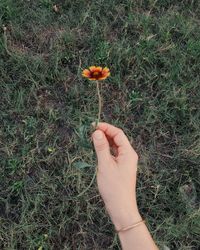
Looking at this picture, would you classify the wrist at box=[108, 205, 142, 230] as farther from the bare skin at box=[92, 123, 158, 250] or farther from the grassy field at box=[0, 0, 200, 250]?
the grassy field at box=[0, 0, 200, 250]

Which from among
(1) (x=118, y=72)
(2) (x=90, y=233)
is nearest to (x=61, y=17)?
(1) (x=118, y=72)

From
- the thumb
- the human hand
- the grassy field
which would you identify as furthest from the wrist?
the grassy field

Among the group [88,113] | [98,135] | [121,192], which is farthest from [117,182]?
[88,113]

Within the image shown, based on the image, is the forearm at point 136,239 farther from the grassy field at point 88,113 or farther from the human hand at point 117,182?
the grassy field at point 88,113

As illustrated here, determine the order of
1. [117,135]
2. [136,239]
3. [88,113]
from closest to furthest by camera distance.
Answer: [136,239]
[117,135]
[88,113]

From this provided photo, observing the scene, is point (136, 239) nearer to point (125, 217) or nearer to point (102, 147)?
point (125, 217)

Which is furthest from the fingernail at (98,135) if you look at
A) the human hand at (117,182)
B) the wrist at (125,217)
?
the wrist at (125,217)
